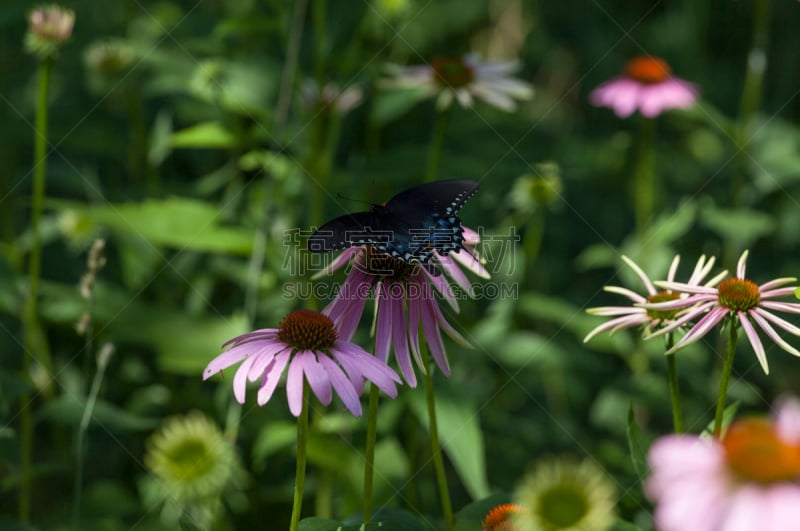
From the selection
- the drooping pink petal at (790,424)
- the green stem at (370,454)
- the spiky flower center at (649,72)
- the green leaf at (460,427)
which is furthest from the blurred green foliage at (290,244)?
the drooping pink petal at (790,424)

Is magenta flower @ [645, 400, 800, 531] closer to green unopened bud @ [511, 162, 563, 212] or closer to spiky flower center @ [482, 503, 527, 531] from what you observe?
spiky flower center @ [482, 503, 527, 531]

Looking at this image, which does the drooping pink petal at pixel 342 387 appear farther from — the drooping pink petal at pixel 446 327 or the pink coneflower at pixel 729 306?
the pink coneflower at pixel 729 306

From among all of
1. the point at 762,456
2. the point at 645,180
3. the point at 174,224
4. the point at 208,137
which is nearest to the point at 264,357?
the point at 762,456

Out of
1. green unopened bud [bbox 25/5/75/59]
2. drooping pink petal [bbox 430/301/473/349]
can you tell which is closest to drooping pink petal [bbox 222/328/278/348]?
drooping pink petal [bbox 430/301/473/349]

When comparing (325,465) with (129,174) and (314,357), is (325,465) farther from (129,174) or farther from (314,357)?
(129,174)

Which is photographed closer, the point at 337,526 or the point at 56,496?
the point at 337,526

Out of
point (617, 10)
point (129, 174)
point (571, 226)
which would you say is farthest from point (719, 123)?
point (129, 174)
